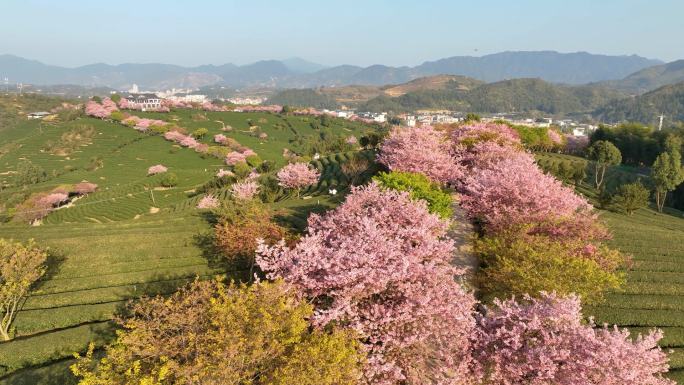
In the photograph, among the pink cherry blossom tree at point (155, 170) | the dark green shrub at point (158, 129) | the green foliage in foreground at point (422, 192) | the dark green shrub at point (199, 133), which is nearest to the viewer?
the green foliage in foreground at point (422, 192)

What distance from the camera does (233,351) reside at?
8.73m

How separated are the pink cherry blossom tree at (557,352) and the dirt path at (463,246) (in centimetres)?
623

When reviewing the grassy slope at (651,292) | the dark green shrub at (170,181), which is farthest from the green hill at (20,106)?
the grassy slope at (651,292)

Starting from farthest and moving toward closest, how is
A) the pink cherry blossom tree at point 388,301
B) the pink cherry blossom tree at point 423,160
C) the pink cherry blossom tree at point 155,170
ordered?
the pink cherry blossom tree at point 155,170, the pink cherry blossom tree at point 423,160, the pink cherry blossom tree at point 388,301

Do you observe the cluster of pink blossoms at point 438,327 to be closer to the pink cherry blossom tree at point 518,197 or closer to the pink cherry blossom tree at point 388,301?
the pink cherry blossom tree at point 388,301

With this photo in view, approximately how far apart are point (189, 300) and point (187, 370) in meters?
2.86

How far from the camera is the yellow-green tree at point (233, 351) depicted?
871 centimetres

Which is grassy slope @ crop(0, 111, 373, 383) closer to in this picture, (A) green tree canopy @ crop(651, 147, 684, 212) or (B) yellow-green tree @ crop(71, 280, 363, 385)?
(B) yellow-green tree @ crop(71, 280, 363, 385)

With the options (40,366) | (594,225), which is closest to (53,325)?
(40,366)

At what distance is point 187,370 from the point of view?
339 inches

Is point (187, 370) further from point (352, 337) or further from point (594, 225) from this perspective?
point (594, 225)

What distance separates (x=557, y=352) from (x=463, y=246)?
1393cm

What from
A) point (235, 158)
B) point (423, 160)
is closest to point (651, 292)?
point (423, 160)

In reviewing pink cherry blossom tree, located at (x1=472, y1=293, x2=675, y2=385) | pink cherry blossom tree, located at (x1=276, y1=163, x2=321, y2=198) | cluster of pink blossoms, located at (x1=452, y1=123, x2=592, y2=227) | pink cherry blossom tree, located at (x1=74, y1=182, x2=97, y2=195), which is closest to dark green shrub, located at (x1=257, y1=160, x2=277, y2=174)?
pink cherry blossom tree, located at (x1=276, y1=163, x2=321, y2=198)
